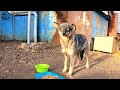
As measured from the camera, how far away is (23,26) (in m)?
14.1

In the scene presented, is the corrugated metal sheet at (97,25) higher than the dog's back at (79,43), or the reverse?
the corrugated metal sheet at (97,25)

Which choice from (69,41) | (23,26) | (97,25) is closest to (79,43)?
(69,41)

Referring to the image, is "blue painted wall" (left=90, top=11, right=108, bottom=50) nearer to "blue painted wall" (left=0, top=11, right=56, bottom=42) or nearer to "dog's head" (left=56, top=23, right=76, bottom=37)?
"blue painted wall" (left=0, top=11, right=56, bottom=42)

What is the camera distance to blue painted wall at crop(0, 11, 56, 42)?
42.4 feet

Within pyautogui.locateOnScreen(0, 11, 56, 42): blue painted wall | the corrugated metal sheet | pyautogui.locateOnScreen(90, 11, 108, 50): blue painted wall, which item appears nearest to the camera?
pyautogui.locateOnScreen(90, 11, 108, 50): blue painted wall

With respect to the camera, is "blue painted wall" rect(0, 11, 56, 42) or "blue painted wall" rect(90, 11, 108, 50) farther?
"blue painted wall" rect(0, 11, 56, 42)

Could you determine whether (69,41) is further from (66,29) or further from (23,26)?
(23,26)

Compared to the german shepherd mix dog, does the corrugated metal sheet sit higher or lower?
higher

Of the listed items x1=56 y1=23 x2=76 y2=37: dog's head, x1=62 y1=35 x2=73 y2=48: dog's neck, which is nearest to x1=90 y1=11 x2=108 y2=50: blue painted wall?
x1=62 y1=35 x2=73 y2=48: dog's neck

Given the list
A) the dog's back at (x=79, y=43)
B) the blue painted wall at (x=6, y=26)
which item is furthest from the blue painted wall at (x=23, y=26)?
the dog's back at (x=79, y=43)

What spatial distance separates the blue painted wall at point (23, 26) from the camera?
→ 1294 cm

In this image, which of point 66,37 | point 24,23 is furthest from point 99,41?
point 66,37

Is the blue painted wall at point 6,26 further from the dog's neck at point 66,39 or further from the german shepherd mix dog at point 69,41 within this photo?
the dog's neck at point 66,39

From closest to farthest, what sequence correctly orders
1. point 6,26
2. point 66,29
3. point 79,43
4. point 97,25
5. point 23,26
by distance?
point 66,29, point 79,43, point 97,25, point 23,26, point 6,26
